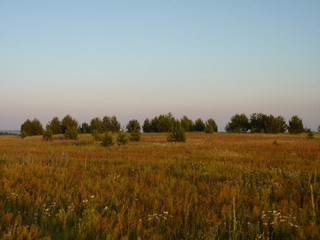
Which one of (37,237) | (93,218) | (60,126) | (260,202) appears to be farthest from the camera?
(60,126)

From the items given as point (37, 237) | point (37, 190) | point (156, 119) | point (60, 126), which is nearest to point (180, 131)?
point (37, 190)

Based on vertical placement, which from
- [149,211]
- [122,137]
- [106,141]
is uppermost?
[122,137]

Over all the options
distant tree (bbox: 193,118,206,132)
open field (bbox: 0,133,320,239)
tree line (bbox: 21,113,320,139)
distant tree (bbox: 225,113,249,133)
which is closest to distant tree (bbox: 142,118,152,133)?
tree line (bbox: 21,113,320,139)

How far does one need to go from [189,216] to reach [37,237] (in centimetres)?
231

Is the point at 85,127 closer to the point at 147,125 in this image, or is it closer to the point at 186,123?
the point at 147,125

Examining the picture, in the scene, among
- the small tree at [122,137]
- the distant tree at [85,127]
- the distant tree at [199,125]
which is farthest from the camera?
the distant tree at [199,125]

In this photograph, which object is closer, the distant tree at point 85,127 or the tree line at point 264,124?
the tree line at point 264,124

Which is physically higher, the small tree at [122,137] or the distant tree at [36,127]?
the distant tree at [36,127]

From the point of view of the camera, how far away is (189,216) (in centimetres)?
476

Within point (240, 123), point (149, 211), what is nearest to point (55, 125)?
point (240, 123)

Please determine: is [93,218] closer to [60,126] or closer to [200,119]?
[60,126]

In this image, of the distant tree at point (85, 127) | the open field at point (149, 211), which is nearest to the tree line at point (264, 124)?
the distant tree at point (85, 127)

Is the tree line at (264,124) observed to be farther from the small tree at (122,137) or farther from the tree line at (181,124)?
the small tree at (122,137)

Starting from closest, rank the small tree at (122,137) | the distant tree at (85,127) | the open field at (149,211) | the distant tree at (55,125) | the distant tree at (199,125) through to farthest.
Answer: the open field at (149,211) → the small tree at (122,137) → the distant tree at (55,125) → the distant tree at (85,127) → the distant tree at (199,125)
